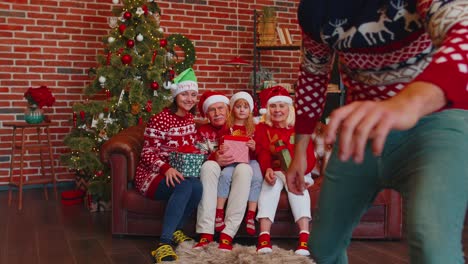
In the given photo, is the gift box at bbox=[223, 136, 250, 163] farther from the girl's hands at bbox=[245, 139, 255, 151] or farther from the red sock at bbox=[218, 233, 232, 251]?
the red sock at bbox=[218, 233, 232, 251]

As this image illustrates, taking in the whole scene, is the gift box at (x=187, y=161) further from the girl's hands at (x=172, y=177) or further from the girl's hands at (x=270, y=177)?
the girl's hands at (x=270, y=177)

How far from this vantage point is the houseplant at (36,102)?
4.30 meters

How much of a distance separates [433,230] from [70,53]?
16.1 ft

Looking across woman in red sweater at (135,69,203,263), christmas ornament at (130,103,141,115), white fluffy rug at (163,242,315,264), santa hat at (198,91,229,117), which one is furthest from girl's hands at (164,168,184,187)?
christmas ornament at (130,103,141,115)

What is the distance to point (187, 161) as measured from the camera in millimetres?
3158

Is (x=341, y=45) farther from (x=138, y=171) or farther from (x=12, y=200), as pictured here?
(x=12, y=200)

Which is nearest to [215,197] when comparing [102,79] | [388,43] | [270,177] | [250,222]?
[250,222]

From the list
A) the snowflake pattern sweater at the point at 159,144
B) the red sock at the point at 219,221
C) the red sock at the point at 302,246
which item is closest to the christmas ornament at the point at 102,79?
the snowflake pattern sweater at the point at 159,144

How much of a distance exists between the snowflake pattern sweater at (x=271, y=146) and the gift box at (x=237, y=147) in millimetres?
117

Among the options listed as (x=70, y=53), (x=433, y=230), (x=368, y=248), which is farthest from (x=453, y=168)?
(x=70, y=53)

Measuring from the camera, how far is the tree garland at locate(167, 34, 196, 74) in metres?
5.06

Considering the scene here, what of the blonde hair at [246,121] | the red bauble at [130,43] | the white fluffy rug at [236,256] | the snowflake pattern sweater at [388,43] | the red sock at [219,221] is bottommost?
the white fluffy rug at [236,256]

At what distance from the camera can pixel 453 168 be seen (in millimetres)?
810

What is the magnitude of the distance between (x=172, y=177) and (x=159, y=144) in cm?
32
